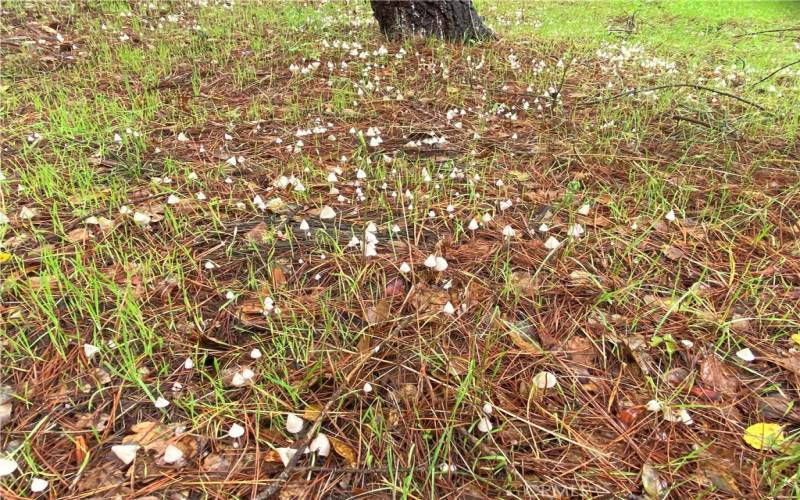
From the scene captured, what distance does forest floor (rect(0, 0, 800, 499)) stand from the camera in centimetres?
172

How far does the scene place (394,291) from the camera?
96.0 inches

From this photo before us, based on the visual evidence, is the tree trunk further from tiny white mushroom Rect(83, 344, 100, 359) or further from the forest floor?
tiny white mushroom Rect(83, 344, 100, 359)

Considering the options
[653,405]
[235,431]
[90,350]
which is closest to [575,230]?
[653,405]

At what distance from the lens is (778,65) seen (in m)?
6.53

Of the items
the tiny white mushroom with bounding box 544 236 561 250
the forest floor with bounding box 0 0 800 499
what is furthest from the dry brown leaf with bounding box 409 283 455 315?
the tiny white mushroom with bounding box 544 236 561 250

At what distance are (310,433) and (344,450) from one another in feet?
0.47

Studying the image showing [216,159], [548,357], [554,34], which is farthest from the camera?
[554,34]

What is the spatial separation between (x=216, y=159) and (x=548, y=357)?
2906 millimetres

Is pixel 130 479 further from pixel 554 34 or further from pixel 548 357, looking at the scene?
pixel 554 34

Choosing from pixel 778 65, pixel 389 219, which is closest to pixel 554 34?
pixel 778 65

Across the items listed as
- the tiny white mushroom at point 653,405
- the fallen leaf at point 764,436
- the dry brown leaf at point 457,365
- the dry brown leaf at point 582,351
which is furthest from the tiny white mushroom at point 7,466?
the fallen leaf at point 764,436

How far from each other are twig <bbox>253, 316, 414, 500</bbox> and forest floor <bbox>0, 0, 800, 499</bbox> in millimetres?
12

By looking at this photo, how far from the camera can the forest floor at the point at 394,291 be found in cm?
172

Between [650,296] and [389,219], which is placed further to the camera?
[389,219]
